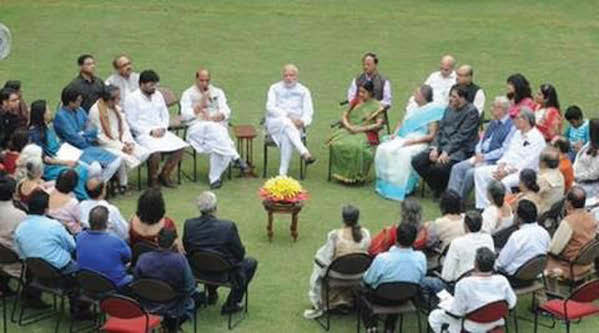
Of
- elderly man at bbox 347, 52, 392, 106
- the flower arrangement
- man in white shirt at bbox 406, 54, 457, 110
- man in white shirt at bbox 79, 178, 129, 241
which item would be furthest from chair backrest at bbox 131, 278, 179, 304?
man in white shirt at bbox 406, 54, 457, 110

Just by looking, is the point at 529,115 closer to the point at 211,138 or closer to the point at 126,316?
the point at 211,138

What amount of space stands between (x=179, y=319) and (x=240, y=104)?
903 cm

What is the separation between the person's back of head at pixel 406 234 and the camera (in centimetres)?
1025

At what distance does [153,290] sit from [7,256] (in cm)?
179

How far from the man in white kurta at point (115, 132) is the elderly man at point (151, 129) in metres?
0.27

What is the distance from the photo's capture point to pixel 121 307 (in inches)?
384

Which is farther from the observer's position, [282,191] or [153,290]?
[282,191]

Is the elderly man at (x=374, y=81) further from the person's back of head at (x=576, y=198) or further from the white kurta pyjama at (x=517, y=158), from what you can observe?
the person's back of head at (x=576, y=198)

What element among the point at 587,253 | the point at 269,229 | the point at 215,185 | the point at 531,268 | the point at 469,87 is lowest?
the point at 215,185

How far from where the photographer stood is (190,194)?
592 inches

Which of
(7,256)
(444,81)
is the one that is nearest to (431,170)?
(444,81)

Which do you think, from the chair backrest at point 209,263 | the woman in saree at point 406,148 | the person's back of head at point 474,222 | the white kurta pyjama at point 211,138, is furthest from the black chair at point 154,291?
the woman in saree at point 406,148

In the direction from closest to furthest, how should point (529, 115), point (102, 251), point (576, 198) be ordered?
point (102, 251), point (576, 198), point (529, 115)

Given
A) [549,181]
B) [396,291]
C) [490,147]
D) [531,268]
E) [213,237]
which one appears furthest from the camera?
[490,147]
